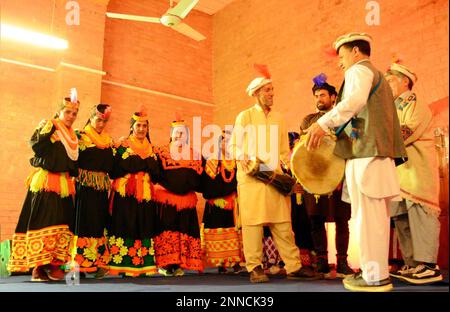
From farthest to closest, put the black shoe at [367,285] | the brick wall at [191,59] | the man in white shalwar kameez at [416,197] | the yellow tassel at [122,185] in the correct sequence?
the brick wall at [191,59]
the yellow tassel at [122,185]
the man in white shalwar kameez at [416,197]
the black shoe at [367,285]

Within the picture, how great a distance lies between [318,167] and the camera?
2.92 metres

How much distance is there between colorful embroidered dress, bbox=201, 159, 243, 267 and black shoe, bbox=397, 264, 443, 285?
1.80m

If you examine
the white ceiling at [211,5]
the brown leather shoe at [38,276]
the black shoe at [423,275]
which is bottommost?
the brown leather shoe at [38,276]

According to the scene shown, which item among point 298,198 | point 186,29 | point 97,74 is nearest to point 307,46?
point 186,29

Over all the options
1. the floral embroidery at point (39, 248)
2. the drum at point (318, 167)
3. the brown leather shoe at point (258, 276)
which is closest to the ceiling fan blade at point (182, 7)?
the floral embroidery at point (39, 248)

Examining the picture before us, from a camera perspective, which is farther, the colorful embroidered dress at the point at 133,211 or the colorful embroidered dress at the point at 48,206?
the colorful embroidered dress at the point at 133,211

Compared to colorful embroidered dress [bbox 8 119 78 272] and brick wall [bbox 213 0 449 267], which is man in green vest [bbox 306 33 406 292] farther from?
colorful embroidered dress [bbox 8 119 78 272]

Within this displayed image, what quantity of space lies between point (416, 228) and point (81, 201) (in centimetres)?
283

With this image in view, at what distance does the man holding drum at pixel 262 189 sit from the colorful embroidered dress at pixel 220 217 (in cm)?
94

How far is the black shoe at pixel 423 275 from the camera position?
120 inches

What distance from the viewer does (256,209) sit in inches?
138

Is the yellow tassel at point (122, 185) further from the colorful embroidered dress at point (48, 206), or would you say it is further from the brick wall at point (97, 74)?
the brick wall at point (97, 74)

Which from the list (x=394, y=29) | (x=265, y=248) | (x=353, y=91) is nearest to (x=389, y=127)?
(x=353, y=91)

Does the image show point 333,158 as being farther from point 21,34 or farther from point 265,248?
point 21,34
